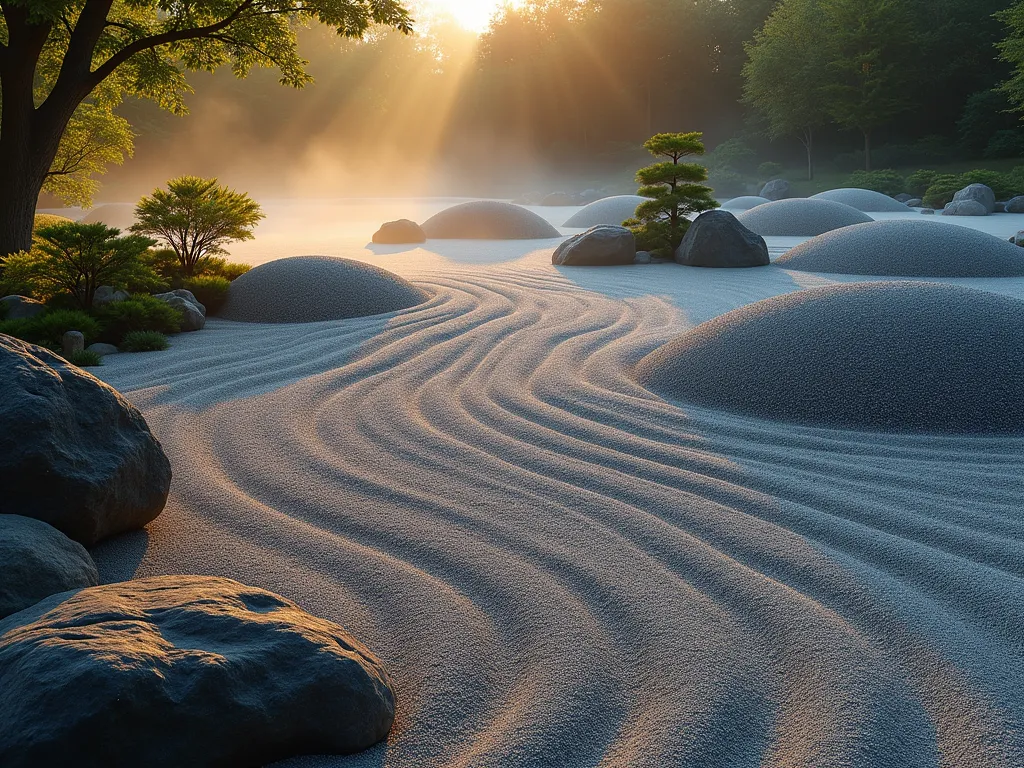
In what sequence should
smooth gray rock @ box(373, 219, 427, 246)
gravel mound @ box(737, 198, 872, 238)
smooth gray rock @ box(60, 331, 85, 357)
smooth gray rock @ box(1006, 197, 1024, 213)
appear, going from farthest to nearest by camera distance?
smooth gray rock @ box(1006, 197, 1024, 213), smooth gray rock @ box(373, 219, 427, 246), gravel mound @ box(737, 198, 872, 238), smooth gray rock @ box(60, 331, 85, 357)

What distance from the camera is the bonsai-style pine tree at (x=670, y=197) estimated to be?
1333cm

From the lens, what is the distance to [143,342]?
677cm

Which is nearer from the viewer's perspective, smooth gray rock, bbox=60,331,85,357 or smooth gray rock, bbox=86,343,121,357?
smooth gray rock, bbox=60,331,85,357

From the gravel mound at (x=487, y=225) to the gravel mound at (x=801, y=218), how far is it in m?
4.35

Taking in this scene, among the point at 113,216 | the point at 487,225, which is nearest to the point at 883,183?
the point at 487,225

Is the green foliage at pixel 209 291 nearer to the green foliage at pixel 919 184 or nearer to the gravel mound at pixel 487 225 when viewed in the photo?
the gravel mound at pixel 487 225

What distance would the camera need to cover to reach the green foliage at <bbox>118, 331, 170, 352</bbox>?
266 inches

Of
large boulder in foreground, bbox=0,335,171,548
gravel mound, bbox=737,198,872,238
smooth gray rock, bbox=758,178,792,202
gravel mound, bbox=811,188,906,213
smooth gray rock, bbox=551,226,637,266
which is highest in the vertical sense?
smooth gray rock, bbox=758,178,792,202

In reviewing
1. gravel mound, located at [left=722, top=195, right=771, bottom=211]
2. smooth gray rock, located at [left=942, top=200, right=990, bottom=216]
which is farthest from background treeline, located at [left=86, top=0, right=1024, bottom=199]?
smooth gray rock, located at [left=942, top=200, right=990, bottom=216]

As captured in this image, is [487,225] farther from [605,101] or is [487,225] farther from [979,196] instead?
[605,101]

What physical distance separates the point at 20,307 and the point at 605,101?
45930 mm

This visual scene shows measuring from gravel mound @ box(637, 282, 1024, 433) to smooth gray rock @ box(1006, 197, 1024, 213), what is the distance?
19288 millimetres

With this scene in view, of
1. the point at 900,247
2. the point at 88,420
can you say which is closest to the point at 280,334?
the point at 88,420

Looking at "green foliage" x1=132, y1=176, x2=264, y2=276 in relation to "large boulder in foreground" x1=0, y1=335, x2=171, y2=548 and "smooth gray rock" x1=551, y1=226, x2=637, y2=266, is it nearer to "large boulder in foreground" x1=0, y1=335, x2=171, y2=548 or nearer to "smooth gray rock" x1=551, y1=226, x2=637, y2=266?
"smooth gray rock" x1=551, y1=226, x2=637, y2=266
